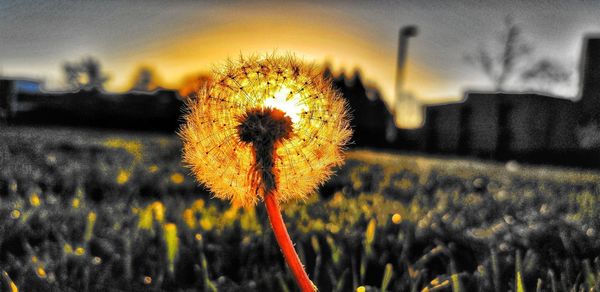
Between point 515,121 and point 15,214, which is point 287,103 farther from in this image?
point 515,121

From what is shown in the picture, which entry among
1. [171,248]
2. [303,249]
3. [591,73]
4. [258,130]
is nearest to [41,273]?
[171,248]

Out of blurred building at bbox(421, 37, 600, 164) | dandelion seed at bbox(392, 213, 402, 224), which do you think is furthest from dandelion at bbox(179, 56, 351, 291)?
blurred building at bbox(421, 37, 600, 164)

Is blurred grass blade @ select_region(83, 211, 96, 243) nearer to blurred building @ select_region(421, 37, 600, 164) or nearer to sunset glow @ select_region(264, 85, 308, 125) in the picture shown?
sunset glow @ select_region(264, 85, 308, 125)

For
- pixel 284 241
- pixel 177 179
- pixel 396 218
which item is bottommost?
pixel 177 179

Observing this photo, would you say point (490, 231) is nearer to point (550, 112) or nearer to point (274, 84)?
point (274, 84)

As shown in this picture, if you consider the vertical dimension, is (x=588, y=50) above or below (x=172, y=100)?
above

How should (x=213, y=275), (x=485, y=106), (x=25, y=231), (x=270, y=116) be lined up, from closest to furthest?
1. (x=270, y=116)
2. (x=213, y=275)
3. (x=25, y=231)
4. (x=485, y=106)

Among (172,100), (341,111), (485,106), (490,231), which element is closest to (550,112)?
(485,106)
